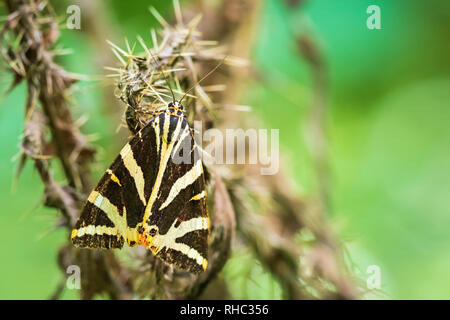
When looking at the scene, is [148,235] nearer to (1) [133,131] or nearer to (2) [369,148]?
(1) [133,131]

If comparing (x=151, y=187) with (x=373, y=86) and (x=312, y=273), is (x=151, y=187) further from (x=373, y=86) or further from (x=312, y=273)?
(x=373, y=86)

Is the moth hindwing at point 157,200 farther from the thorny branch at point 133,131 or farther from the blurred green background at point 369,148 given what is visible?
the blurred green background at point 369,148

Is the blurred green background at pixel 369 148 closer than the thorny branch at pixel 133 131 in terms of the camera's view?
No

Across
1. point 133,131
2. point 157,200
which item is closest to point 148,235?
point 157,200

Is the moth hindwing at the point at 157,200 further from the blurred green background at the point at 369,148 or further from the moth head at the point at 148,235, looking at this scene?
the blurred green background at the point at 369,148

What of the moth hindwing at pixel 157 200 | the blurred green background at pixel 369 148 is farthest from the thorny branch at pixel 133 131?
the blurred green background at pixel 369 148
